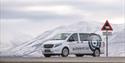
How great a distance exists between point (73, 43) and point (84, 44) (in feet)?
3.84

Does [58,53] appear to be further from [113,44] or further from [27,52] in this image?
[113,44]

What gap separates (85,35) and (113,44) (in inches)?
869

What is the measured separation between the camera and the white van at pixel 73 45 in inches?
1656

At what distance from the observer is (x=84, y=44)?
145 feet

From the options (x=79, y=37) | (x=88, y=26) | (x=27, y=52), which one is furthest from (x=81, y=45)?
(x=88, y=26)

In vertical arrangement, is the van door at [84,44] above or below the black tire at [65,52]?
above

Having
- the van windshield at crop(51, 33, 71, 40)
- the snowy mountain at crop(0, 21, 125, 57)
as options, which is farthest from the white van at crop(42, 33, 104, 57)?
the snowy mountain at crop(0, 21, 125, 57)

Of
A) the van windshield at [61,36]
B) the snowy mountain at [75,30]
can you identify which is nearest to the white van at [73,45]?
the van windshield at [61,36]

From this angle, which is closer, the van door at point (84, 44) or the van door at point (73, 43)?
the van door at point (73, 43)

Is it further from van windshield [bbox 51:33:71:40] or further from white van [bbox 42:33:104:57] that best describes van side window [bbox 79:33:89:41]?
van windshield [bbox 51:33:71:40]

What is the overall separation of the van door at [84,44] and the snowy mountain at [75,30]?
6308mm

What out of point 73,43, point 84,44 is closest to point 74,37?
point 73,43

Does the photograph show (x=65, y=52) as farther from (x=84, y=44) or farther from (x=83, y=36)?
(x=83, y=36)

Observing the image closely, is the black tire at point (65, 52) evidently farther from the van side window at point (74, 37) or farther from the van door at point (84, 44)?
the van door at point (84, 44)
